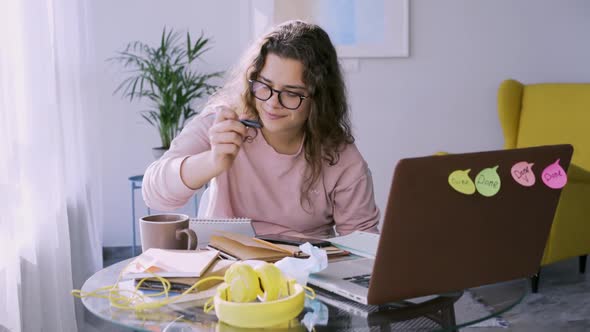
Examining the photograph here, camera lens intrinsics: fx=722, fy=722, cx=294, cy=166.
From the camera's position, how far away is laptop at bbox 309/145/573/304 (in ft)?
3.13

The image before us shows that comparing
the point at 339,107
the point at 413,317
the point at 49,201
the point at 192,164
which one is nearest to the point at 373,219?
the point at 339,107

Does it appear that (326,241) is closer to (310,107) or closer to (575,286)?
(310,107)

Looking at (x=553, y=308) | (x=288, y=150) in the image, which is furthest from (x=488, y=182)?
(x=553, y=308)

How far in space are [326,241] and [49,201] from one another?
4.29 feet

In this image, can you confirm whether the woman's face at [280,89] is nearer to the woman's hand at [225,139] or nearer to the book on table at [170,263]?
the woman's hand at [225,139]

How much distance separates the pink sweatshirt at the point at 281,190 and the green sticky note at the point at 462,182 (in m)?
0.74

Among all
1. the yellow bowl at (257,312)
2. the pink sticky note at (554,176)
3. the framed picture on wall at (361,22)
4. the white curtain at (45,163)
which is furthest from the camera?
the framed picture on wall at (361,22)

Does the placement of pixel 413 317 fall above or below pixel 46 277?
above

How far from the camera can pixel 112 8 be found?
411cm

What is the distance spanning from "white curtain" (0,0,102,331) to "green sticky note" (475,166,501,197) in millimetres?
1396

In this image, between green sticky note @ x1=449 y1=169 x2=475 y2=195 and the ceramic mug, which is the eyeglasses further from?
green sticky note @ x1=449 y1=169 x2=475 y2=195

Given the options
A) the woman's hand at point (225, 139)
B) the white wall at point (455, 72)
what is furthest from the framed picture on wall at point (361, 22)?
the woman's hand at point (225, 139)

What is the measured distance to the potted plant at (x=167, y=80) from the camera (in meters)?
3.78

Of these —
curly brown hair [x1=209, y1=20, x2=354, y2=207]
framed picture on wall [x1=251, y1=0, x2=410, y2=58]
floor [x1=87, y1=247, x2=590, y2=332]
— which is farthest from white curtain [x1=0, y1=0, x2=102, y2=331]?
framed picture on wall [x1=251, y1=0, x2=410, y2=58]
